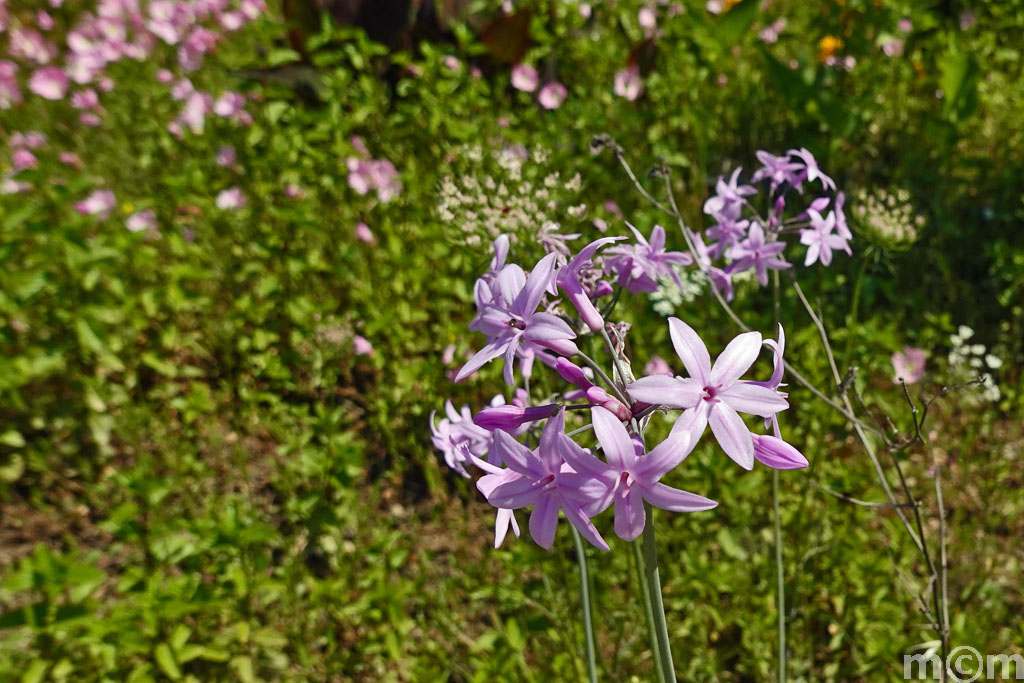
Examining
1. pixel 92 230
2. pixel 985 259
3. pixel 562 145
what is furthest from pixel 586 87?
pixel 92 230

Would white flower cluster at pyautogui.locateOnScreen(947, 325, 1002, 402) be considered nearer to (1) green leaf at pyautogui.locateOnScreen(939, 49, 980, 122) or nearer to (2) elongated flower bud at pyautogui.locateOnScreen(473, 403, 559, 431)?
(1) green leaf at pyautogui.locateOnScreen(939, 49, 980, 122)

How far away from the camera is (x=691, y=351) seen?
867mm

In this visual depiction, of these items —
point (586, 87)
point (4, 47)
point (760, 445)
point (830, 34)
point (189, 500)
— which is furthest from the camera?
point (4, 47)

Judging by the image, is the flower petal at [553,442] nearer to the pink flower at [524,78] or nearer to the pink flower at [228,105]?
the pink flower at [524,78]

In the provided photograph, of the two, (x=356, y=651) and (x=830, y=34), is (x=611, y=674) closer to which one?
(x=356, y=651)

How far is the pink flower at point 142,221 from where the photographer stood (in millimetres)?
3613

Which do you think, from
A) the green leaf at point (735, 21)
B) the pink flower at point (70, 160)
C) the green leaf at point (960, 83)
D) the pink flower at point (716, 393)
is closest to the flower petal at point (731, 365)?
the pink flower at point (716, 393)

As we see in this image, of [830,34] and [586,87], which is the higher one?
[830,34]

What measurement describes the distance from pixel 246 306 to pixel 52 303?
876mm

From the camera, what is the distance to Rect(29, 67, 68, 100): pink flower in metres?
4.52

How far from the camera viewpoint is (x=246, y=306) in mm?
3275

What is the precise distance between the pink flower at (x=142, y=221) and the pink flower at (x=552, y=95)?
2365mm

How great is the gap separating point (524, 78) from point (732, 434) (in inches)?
154

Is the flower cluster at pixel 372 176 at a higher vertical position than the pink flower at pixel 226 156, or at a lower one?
higher
